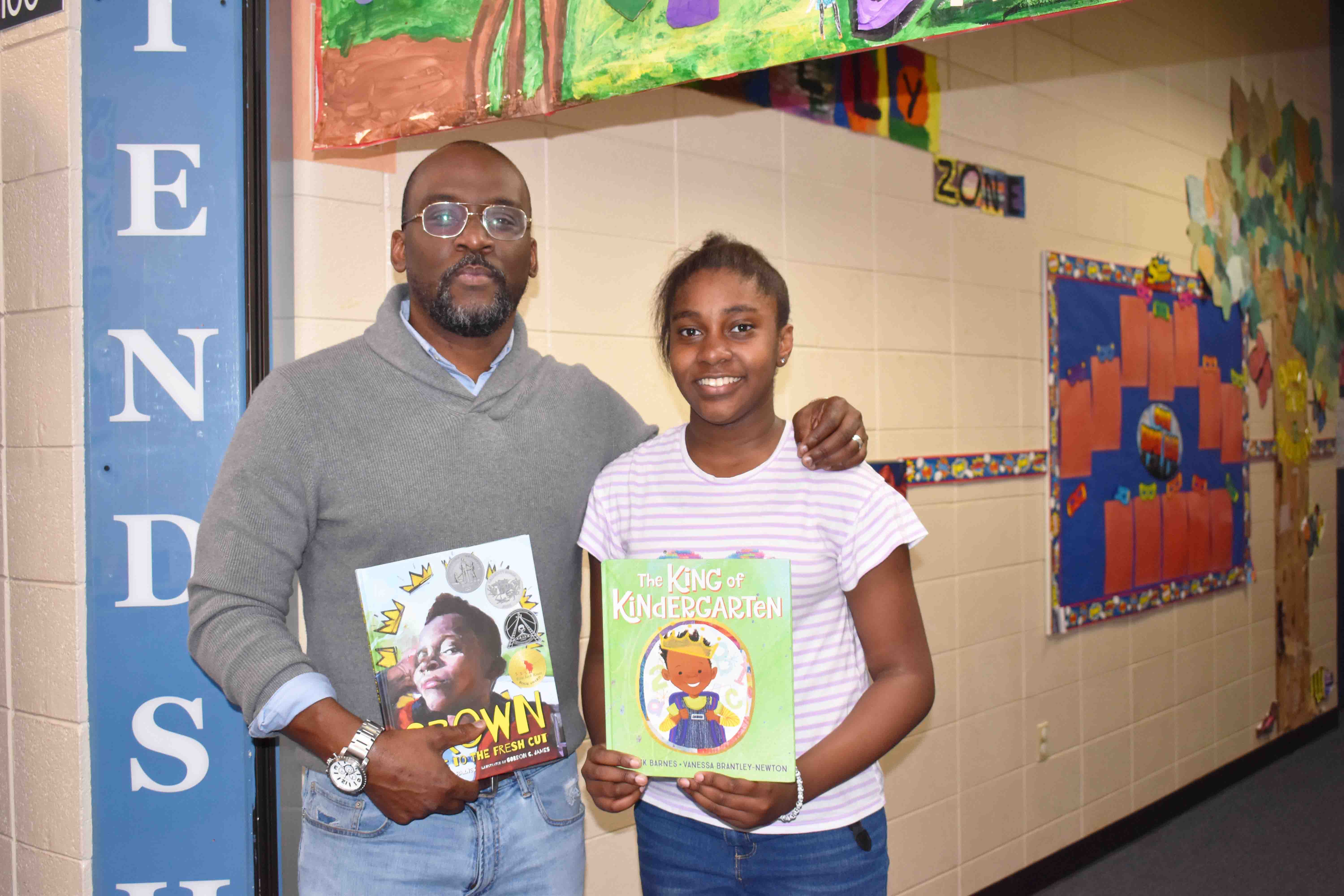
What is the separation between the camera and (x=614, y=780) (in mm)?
1349

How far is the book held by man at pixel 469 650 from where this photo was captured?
138cm

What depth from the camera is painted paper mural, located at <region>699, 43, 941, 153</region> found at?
2.81 m

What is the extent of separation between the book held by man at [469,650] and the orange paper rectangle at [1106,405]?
3.02m

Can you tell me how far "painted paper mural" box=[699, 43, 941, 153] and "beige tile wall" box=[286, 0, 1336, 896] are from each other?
0.04m

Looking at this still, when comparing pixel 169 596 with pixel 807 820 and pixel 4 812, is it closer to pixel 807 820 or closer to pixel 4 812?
pixel 4 812

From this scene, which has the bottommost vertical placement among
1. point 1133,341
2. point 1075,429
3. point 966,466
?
point 966,466

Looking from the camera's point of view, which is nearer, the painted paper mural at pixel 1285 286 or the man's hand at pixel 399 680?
the man's hand at pixel 399 680

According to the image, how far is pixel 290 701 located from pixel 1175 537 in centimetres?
386

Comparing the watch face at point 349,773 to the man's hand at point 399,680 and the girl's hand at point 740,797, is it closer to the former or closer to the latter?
the man's hand at point 399,680

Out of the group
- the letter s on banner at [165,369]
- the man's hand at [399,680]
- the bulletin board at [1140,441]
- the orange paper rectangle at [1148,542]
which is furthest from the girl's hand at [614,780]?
Answer: the orange paper rectangle at [1148,542]

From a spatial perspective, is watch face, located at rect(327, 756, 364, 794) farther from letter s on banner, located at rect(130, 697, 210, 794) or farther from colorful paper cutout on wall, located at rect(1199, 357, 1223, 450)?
colorful paper cutout on wall, located at rect(1199, 357, 1223, 450)

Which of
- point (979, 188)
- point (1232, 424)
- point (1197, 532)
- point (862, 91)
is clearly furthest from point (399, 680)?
point (1232, 424)

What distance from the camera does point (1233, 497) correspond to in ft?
15.0

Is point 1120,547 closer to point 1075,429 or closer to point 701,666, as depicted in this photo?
point 1075,429
